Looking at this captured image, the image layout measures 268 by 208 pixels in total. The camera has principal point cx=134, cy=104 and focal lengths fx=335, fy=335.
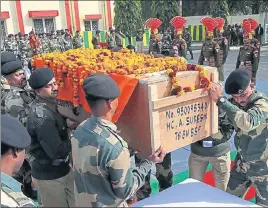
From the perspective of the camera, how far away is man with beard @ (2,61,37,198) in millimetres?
3510

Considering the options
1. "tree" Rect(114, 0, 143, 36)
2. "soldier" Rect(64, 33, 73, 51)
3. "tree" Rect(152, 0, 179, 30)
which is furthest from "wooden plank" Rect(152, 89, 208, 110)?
"tree" Rect(152, 0, 179, 30)

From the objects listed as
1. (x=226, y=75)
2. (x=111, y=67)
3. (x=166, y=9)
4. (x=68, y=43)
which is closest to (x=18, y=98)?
(x=111, y=67)

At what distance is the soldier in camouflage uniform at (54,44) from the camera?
64.3 ft

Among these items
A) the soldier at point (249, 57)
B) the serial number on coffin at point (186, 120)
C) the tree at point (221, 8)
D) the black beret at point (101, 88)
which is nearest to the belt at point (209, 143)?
the serial number on coffin at point (186, 120)

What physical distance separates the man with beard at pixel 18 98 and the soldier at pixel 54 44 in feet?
52.9

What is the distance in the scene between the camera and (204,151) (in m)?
3.50

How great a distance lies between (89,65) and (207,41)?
811 cm

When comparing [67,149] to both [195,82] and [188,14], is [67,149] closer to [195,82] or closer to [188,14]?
[195,82]

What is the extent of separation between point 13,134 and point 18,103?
2028 mm

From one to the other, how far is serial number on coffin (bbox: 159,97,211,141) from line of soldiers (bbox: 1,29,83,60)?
16.2 meters

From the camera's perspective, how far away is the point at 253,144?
3.01 metres

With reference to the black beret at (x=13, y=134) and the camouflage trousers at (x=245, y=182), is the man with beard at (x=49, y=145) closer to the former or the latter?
the black beret at (x=13, y=134)

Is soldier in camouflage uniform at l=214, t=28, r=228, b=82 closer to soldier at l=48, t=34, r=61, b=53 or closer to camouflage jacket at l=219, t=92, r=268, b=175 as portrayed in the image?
camouflage jacket at l=219, t=92, r=268, b=175

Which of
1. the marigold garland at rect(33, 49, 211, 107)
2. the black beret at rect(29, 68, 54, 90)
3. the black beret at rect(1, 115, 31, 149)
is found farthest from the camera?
the black beret at rect(29, 68, 54, 90)
